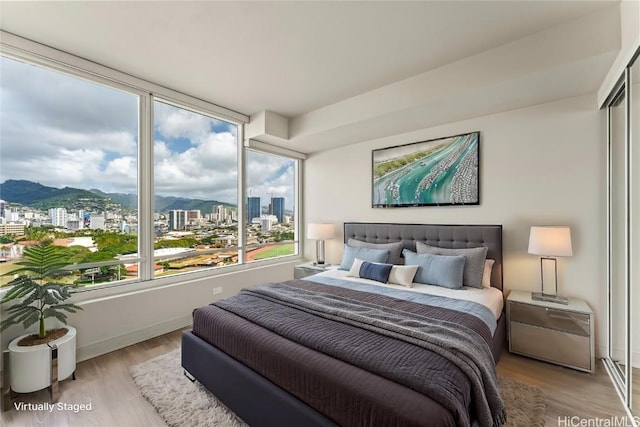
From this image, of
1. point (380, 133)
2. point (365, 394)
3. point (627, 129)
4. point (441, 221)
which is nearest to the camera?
point (365, 394)

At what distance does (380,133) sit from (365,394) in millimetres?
3222

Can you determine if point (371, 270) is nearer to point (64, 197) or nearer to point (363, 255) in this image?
point (363, 255)

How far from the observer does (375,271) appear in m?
3.08

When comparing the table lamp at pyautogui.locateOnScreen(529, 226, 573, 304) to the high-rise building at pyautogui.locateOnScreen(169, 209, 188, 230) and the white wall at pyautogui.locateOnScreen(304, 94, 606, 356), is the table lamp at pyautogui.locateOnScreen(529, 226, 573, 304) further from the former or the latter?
the high-rise building at pyautogui.locateOnScreen(169, 209, 188, 230)

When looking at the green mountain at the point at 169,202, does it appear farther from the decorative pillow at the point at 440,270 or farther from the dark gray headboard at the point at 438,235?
the decorative pillow at the point at 440,270

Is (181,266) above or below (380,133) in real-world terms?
below

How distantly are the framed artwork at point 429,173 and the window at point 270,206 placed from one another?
159 cm

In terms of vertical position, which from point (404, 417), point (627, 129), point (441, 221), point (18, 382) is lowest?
point (18, 382)

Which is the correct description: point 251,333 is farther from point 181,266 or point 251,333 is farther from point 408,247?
point 408,247

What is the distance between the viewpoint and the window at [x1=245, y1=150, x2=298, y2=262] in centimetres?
429

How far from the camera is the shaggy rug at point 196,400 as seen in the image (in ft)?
5.91

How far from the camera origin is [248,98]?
3467 mm

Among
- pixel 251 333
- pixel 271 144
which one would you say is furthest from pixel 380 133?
pixel 251 333

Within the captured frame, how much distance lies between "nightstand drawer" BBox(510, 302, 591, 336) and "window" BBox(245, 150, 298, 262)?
329cm
